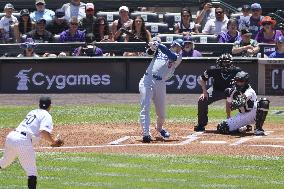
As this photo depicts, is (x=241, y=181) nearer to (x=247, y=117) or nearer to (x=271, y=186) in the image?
(x=271, y=186)

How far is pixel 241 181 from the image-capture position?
42.0 feet

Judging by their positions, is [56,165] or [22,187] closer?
[22,187]

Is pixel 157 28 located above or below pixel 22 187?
above

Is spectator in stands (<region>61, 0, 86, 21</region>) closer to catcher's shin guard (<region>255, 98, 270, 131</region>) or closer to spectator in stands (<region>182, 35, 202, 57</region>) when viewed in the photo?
spectator in stands (<region>182, 35, 202, 57</region>)

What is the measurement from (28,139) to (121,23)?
12846mm

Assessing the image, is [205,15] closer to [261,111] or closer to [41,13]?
[41,13]

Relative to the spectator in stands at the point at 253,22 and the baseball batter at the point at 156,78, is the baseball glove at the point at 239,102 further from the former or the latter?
the spectator in stands at the point at 253,22

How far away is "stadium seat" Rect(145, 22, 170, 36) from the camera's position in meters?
24.7

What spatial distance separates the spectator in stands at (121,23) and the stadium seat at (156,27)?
2.76 ft

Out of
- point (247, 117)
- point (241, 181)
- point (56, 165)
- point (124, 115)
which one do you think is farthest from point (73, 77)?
point (241, 181)

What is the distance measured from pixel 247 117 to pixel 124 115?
3898mm

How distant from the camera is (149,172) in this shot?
532 inches

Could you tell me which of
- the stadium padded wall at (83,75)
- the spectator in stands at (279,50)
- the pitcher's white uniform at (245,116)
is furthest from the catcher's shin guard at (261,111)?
the stadium padded wall at (83,75)

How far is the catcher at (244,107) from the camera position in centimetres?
1708
